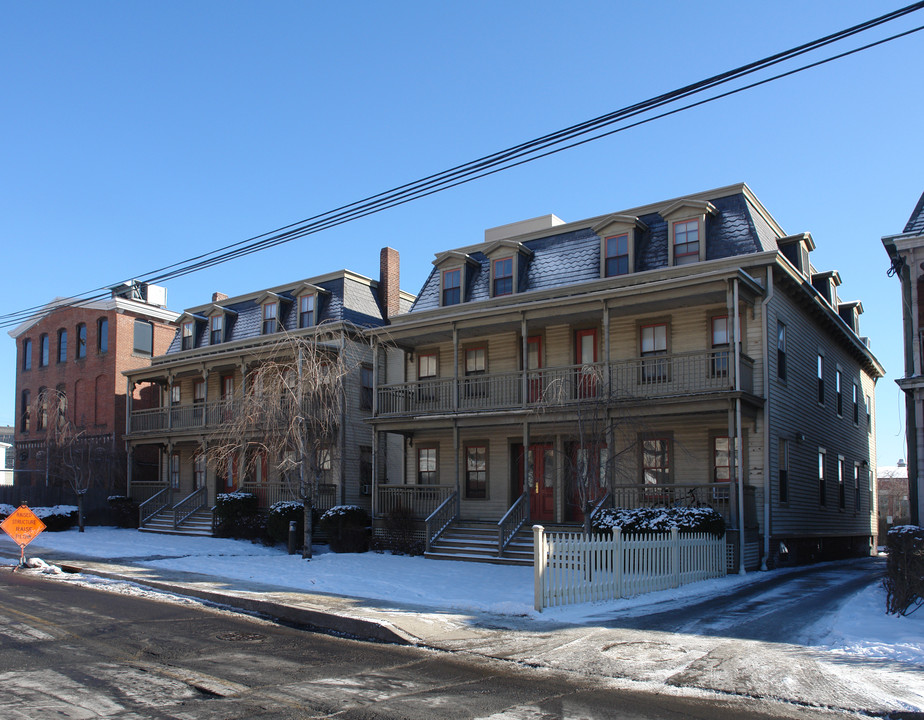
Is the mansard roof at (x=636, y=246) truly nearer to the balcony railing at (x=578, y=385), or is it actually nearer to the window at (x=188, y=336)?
the balcony railing at (x=578, y=385)

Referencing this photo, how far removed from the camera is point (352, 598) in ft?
45.1

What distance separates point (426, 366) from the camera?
27.0 m

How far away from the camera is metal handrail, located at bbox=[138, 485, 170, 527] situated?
3118cm

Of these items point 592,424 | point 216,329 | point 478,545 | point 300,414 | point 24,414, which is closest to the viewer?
point 592,424

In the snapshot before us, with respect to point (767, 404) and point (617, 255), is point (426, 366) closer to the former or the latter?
point (617, 255)

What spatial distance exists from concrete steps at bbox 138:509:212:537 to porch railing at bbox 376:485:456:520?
7218mm

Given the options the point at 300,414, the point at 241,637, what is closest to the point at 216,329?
the point at 300,414

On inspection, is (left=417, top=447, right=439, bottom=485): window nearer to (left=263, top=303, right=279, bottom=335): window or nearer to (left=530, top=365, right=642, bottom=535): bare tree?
(left=530, top=365, right=642, bottom=535): bare tree

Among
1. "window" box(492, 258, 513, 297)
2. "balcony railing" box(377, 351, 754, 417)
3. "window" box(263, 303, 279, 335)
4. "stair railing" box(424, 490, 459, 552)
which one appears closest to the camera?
"balcony railing" box(377, 351, 754, 417)

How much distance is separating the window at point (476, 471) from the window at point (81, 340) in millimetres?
22359

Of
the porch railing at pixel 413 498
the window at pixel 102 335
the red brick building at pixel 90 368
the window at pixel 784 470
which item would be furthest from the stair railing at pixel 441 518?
the window at pixel 102 335

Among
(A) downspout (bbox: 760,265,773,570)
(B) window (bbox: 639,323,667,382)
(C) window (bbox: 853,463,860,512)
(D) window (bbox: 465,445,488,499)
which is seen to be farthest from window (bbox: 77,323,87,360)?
(C) window (bbox: 853,463,860,512)

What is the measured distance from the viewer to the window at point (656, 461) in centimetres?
2139

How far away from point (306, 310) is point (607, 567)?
66.3ft
